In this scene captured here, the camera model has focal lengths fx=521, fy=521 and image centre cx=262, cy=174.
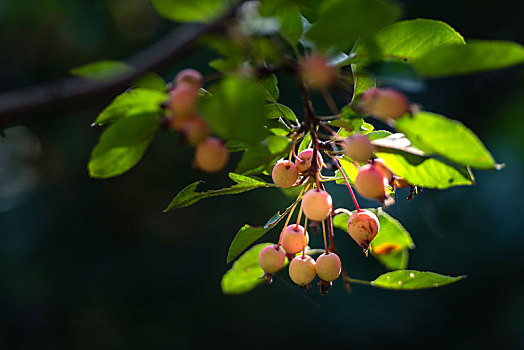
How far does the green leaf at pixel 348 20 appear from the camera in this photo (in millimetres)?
324

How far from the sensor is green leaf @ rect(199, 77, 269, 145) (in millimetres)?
316

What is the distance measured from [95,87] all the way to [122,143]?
10cm

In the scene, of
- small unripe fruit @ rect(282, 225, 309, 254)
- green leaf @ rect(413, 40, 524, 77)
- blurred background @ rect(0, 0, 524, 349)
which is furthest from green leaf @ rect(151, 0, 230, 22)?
blurred background @ rect(0, 0, 524, 349)

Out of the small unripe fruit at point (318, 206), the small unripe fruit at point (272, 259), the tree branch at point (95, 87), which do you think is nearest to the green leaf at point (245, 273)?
the small unripe fruit at point (272, 259)

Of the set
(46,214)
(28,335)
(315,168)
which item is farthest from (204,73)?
(315,168)

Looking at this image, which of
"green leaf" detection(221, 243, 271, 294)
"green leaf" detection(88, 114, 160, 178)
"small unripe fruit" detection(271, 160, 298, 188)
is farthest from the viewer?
"green leaf" detection(221, 243, 271, 294)

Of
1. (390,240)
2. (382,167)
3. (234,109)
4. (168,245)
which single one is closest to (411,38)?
(382,167)

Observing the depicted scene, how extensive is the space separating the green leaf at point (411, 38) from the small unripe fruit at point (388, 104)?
0.10m

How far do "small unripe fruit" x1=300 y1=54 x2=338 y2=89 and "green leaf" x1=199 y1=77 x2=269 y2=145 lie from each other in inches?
1.6

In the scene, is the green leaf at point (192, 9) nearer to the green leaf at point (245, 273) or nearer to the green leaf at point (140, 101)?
the green leaf at point (140, 101)

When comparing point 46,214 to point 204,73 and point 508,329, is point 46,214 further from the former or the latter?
point 508,329

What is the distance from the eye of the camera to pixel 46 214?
3141 mm

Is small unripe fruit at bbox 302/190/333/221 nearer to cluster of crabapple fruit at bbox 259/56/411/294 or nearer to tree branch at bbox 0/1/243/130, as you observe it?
cluster of crabapple fruit at bbox 259/56/411/294

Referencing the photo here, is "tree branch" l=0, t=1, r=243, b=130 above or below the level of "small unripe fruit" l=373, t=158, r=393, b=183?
above
